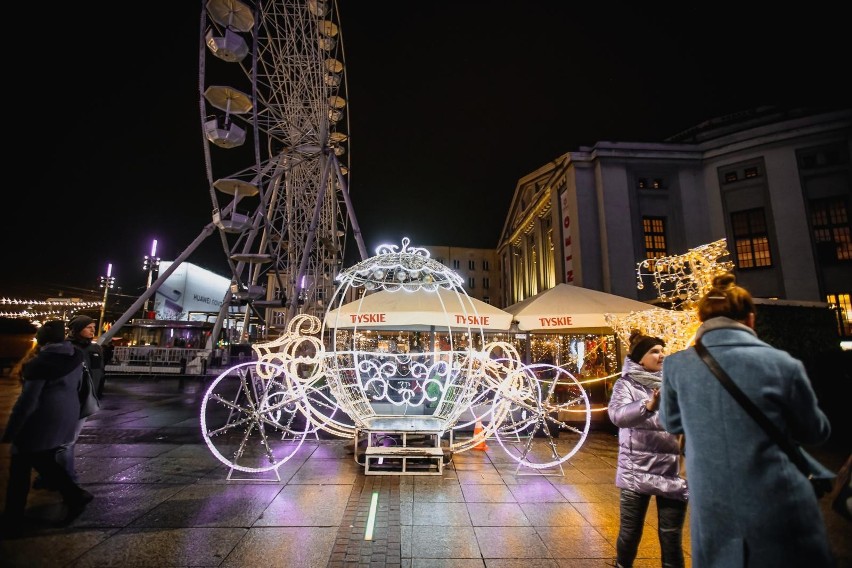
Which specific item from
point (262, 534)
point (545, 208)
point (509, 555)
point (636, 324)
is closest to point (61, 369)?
point (262, 534)

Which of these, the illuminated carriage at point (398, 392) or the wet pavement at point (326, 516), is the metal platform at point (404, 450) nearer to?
the illuminated carriage at point (398, 392)

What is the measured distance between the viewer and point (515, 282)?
37719 millimetres

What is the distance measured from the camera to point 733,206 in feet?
59.6

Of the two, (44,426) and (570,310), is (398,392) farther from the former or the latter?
(44,426)

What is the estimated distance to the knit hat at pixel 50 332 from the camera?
4180mm

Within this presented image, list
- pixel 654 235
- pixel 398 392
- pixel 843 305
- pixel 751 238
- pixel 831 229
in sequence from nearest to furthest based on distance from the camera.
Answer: pixel 398 392, pixel 843 305, pixel 831 229, pixel 751 238, pixel 654 235

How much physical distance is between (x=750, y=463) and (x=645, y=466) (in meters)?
1.29

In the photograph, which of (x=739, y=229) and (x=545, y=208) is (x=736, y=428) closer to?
(x=739, y=229)

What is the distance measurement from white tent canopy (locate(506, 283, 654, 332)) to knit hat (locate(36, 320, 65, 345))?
6899 millimetres

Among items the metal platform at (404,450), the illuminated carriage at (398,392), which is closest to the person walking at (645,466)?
the illuminated carriage at (398,392)

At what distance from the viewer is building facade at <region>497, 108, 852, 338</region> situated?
16312 millimetres

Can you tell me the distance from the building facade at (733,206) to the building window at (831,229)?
0.04 meters

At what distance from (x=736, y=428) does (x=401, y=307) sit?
6.08 meters

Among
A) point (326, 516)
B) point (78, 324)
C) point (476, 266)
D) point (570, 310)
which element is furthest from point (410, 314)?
point (476, 266)
